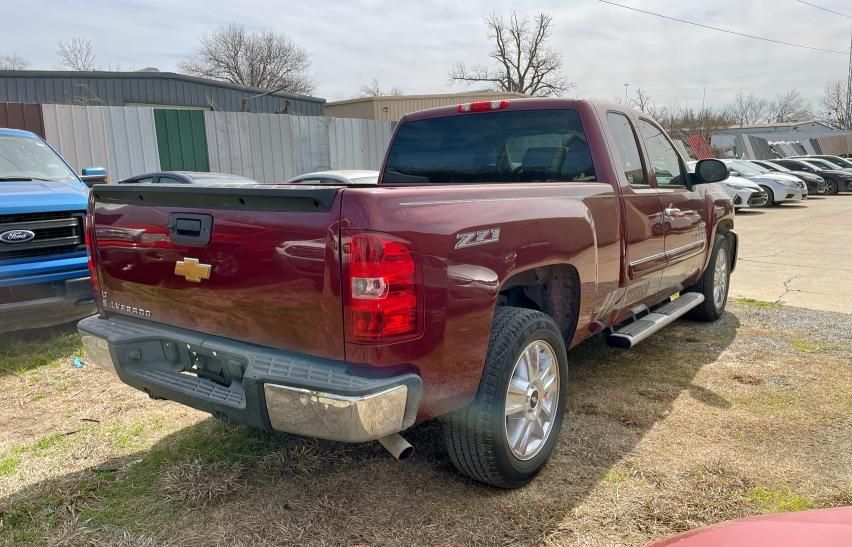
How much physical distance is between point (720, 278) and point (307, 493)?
487cm

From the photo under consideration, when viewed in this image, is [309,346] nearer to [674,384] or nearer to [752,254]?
[674,384]

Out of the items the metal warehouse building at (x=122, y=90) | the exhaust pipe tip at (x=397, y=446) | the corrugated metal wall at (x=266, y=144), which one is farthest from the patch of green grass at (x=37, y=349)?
the metal warehouse building at (x=122, y=90)

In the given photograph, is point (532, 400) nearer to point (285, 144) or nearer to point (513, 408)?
point (513, 408)

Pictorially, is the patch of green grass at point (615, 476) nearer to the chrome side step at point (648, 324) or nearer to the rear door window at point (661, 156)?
the chrome side step at point (648, 324)

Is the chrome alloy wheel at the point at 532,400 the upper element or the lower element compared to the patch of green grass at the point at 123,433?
upper

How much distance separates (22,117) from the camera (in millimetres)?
10477

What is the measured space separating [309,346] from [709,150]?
39853 mm

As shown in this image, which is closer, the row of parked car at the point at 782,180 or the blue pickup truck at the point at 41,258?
the blue pickup truck at the point at 41,258

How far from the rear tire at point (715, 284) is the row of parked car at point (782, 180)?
10.4 m

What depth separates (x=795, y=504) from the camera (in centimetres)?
286

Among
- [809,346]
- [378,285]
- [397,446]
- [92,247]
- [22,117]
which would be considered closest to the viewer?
[378,285]

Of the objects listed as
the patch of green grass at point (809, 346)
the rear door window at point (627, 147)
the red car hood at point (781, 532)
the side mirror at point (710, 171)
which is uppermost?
the rear door window at point (627, 147)

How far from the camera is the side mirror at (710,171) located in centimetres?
496

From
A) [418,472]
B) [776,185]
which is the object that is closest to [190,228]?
[418,472]
